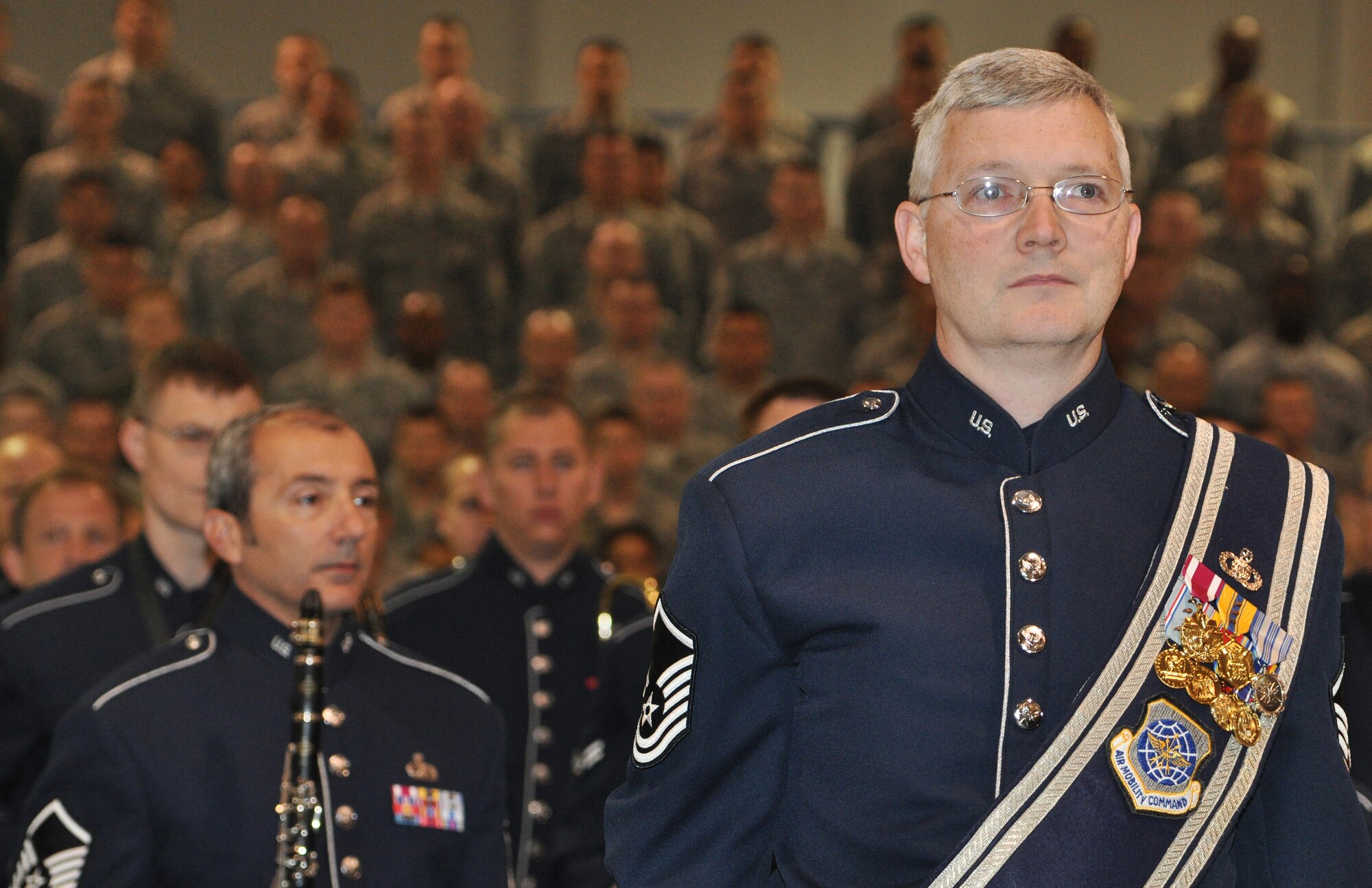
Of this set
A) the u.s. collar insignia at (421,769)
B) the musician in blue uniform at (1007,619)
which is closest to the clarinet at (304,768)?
the u.s. collar insignia at (421,769)

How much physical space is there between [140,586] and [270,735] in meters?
1.22

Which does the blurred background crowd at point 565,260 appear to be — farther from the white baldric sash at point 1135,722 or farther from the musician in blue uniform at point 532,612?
the white baldric sash at point 1135,722

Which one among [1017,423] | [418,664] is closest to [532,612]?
[418,664]

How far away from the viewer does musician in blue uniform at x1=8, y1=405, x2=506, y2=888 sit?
3.04m

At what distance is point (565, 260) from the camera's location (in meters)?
9.71

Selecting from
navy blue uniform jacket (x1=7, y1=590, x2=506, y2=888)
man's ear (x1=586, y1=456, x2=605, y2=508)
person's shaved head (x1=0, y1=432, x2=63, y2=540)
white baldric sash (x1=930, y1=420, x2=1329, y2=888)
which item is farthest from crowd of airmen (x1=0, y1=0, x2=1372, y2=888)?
white baldric sash (x1=930, y1=420, x2=1329, y2=888)

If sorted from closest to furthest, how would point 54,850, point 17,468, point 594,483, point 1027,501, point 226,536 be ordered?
point 1027,501 → point 54,850 → point 226,536 → point 594,483 → point 17,468

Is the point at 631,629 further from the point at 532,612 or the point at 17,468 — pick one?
the point at 17,468

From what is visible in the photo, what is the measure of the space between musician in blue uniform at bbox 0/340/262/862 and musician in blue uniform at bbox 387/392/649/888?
0.88 m

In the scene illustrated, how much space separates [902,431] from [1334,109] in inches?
452

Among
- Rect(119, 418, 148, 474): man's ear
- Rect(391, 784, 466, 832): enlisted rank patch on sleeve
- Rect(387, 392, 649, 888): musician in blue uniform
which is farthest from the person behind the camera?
Rect(387, 392, 649, 888): musician in blue uniform

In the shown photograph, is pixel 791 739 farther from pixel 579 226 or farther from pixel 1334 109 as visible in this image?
pixel 1334 109

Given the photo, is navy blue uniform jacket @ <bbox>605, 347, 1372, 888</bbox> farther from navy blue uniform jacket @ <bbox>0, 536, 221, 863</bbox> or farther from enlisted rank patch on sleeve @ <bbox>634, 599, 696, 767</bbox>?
navy blue uniform jacket @ <bbox>0, 536, 221, 863</bbox>

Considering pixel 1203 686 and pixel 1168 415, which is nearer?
pixel 1203 686
